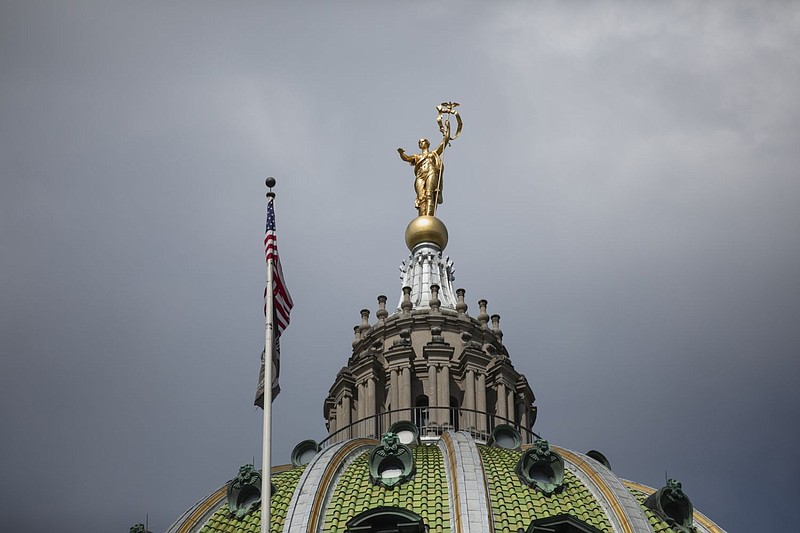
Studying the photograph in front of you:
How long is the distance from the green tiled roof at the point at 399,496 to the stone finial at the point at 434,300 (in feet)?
42.7

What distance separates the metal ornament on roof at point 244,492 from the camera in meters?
64.8

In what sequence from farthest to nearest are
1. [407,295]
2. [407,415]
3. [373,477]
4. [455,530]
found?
[407,295] < [407,415] < [373,477] < [455,530]

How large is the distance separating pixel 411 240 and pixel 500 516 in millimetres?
23892

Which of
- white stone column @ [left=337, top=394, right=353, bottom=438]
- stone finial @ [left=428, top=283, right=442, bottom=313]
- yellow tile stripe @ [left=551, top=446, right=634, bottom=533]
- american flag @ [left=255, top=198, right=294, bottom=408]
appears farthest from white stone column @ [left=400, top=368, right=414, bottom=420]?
american flag @ [left=255, top=198, right=294, bottom=408]

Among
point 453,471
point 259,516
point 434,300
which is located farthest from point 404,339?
point 259,516

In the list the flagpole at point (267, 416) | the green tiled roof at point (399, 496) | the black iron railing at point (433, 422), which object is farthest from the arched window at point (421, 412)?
the flagpole at point (267, 416)

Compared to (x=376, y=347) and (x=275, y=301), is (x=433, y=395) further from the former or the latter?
(x=275, y=301)

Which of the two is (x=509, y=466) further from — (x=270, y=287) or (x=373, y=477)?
(x=270, y=287)

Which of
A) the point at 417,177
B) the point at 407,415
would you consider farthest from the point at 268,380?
the point at 417,177

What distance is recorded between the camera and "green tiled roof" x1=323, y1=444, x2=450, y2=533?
61.1 m

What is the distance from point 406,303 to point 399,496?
17.3 meters

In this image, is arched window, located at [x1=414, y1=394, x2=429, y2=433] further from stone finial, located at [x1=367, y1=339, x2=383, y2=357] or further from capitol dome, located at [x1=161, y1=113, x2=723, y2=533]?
stone finial, located at [x1=367, y1=339, x2=383, y2=357]

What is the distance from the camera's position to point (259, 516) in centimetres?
6344

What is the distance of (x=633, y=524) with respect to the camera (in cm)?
6169
